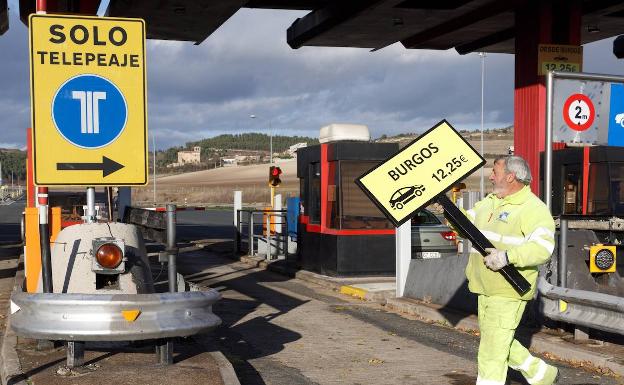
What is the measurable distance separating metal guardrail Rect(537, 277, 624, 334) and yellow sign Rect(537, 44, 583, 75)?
30.1ft

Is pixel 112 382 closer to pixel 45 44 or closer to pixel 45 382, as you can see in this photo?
pixel 45 382

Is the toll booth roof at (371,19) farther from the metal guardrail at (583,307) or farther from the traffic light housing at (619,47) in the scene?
the metal guardrail at (583,307)

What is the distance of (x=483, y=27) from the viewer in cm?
2138

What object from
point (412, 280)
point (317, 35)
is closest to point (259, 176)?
point (317, 35)

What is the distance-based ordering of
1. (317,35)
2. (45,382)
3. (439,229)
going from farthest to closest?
1. (317,35)
2. (439,229)
3. (45,382)

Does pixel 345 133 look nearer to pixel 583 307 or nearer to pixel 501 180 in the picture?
pixel 583 307

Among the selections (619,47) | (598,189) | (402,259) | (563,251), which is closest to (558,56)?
(598,189)

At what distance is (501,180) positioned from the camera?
616 cm

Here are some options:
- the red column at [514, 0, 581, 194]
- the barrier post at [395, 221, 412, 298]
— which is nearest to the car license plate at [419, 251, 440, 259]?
the red column at [514, 0, 581, 194]

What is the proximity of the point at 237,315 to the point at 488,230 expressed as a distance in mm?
6277

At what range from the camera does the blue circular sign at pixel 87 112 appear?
682 centimetres

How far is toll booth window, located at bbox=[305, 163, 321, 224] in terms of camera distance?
56.0 feet

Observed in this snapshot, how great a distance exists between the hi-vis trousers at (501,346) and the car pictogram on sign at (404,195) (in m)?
0.89

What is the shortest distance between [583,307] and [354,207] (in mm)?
7984
